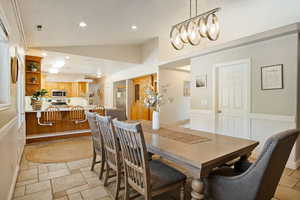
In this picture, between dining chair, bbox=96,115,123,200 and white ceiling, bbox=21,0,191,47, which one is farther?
white ceiling, bbox=21,0,191,47

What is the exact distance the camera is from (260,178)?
1205 millimetres

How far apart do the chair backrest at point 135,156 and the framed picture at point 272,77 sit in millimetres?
2889

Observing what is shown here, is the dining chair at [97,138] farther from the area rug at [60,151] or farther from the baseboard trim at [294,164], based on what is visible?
the baseboard trim at [294,164]

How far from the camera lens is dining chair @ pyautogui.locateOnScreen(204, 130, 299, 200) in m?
1.18

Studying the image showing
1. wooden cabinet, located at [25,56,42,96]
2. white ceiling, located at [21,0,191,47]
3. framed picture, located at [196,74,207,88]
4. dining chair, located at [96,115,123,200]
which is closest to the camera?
dining chair, located at [96,115,123,200]

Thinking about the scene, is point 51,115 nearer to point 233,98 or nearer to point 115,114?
point 115,114

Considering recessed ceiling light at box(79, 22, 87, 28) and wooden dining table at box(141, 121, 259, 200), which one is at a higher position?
recessed ceiling light at box(79, 22, 87, 28)

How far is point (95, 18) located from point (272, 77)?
3.56 m

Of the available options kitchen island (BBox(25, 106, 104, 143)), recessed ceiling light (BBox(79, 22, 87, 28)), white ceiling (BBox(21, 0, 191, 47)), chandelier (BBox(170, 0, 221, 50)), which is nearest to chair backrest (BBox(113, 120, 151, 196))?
chandelier (BBox(170, 0, 221, 50))

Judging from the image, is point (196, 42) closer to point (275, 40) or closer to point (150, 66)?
point (275, 40)

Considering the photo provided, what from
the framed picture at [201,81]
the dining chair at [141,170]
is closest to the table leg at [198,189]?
the dining chair at [141,170]

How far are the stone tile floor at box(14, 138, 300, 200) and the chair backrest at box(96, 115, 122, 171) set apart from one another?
0.42m

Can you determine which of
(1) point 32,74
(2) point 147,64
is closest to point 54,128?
(1) point 32,74

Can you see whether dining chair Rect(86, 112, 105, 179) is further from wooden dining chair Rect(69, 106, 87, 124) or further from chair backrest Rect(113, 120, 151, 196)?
wooden dining chair Rect(69, 106, 87, 124)
